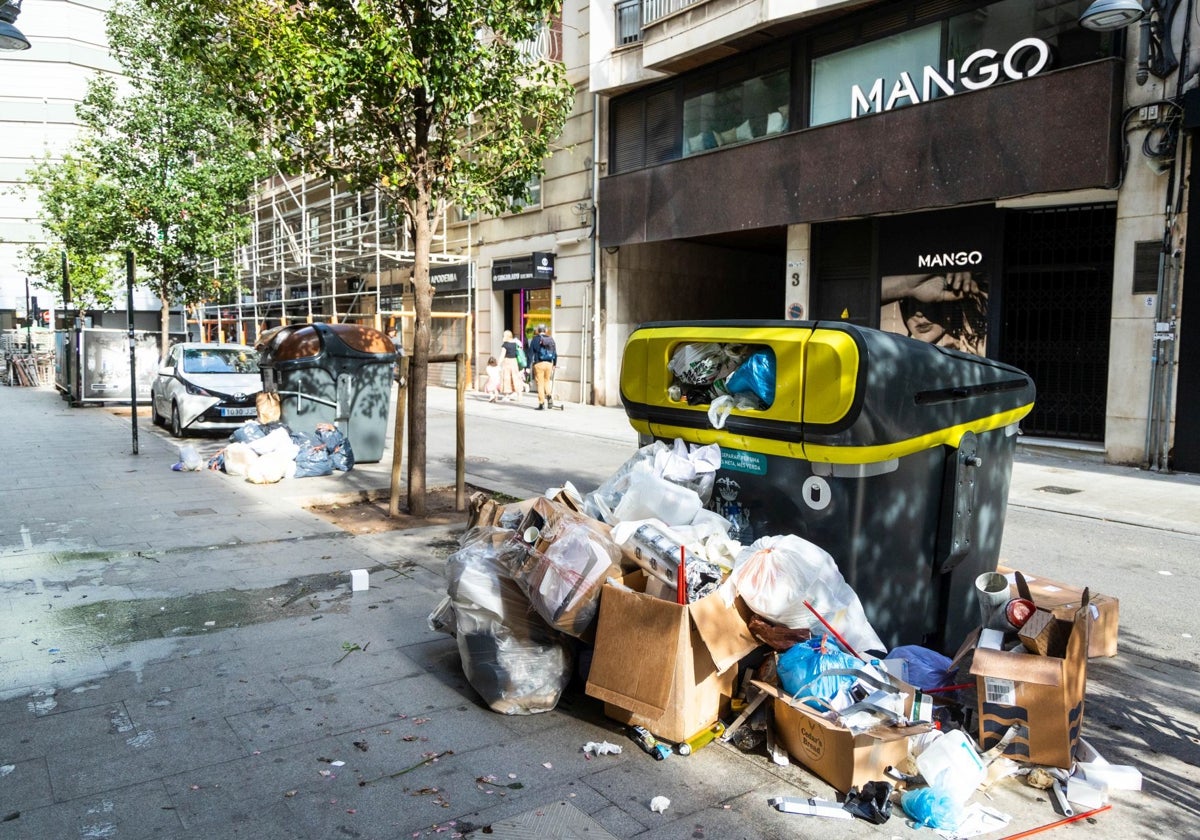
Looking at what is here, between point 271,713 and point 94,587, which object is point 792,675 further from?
point 94,587

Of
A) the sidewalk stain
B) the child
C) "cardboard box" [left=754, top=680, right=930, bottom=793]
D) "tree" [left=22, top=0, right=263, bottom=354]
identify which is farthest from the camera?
the child

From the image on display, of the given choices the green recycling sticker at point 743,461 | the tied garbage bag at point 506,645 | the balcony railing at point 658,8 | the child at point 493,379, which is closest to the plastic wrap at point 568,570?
the tied garbage bag at point 506,645

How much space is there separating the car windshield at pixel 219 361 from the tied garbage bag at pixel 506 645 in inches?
461

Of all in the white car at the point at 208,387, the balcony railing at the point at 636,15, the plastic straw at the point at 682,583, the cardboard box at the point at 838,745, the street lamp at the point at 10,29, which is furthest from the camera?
the balcony railing at the point at 636,15

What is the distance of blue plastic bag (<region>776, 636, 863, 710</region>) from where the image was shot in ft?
10.8

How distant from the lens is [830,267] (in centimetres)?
1538

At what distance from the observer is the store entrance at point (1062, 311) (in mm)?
12156

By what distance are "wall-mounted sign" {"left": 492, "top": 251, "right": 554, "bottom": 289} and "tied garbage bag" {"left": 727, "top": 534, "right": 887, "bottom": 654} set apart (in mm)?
18099

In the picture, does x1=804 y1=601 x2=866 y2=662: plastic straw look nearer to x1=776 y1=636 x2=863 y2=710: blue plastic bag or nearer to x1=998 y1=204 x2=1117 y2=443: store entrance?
x1=776 y1=636 x2=863 y2=710: blue plastic bag

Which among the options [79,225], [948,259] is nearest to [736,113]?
[948,259]

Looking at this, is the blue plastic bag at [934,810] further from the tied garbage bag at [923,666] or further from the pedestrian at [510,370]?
the pedestrian at [510,370]

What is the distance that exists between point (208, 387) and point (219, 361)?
0.90m

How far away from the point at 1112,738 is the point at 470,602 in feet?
8.98

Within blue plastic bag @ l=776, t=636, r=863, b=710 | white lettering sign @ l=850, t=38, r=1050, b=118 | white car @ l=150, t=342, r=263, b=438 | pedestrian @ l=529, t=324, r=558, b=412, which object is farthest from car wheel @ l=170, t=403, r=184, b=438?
blue plastic bag @ l=776, t=636, r=863, b=710
